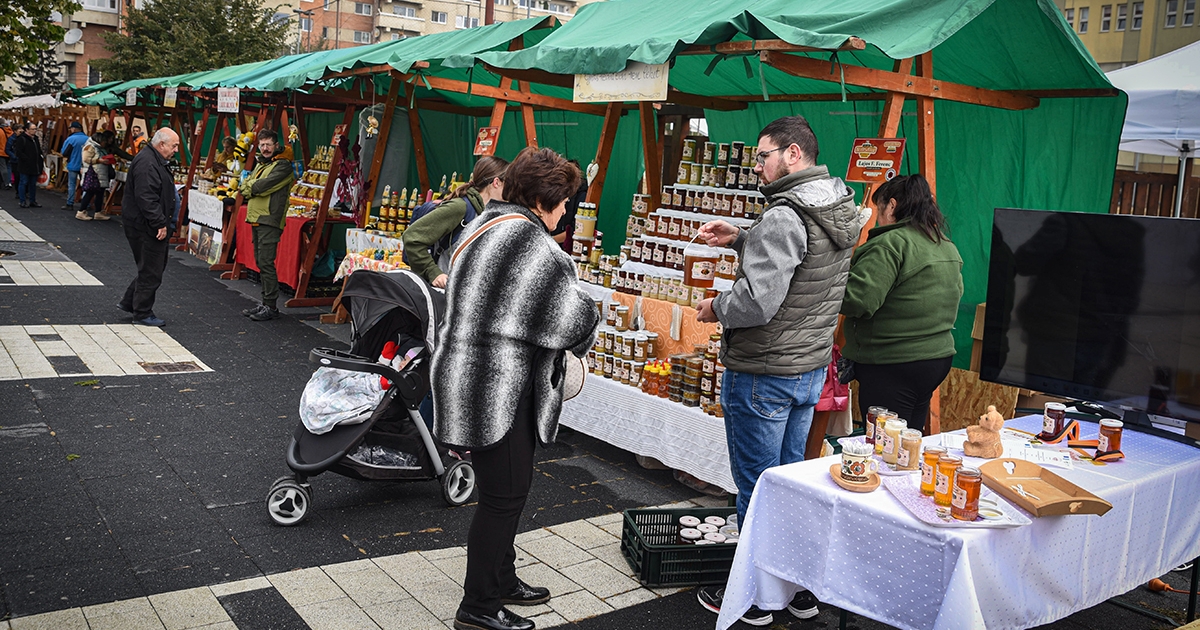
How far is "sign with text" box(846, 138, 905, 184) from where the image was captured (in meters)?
4.84

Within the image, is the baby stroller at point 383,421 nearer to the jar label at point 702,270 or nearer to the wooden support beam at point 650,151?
the jar label at point 702,270

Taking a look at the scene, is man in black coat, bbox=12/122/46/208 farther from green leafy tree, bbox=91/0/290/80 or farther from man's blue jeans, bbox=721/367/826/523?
man's blue jeans, bbox=721/367/826/523

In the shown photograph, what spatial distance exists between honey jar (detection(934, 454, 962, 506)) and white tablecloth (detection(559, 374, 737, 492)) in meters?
2.15

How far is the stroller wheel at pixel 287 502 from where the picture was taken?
4.45 meters

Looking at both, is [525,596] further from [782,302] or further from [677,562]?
[782,302]

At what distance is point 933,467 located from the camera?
2.80 m

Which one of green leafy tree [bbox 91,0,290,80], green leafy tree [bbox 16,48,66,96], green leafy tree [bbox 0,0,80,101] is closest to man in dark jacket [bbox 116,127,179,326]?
green leafy tree [bbox 0,0,80,101]

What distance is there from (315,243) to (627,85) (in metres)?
5.88

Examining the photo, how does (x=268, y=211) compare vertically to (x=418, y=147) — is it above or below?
below

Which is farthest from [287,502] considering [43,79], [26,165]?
[43,79]

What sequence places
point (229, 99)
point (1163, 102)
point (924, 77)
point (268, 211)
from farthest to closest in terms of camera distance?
1. point (229, 99)
2. point (268, 211)
3. point (1163, 102)
4. point (924, 77)

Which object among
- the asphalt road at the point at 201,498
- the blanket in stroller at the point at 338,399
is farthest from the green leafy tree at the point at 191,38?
the blanket in stroller at the point at 338,399

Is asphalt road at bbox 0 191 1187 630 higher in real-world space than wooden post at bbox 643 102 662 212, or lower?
lower

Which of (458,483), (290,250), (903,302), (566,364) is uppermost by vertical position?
(903,302)
